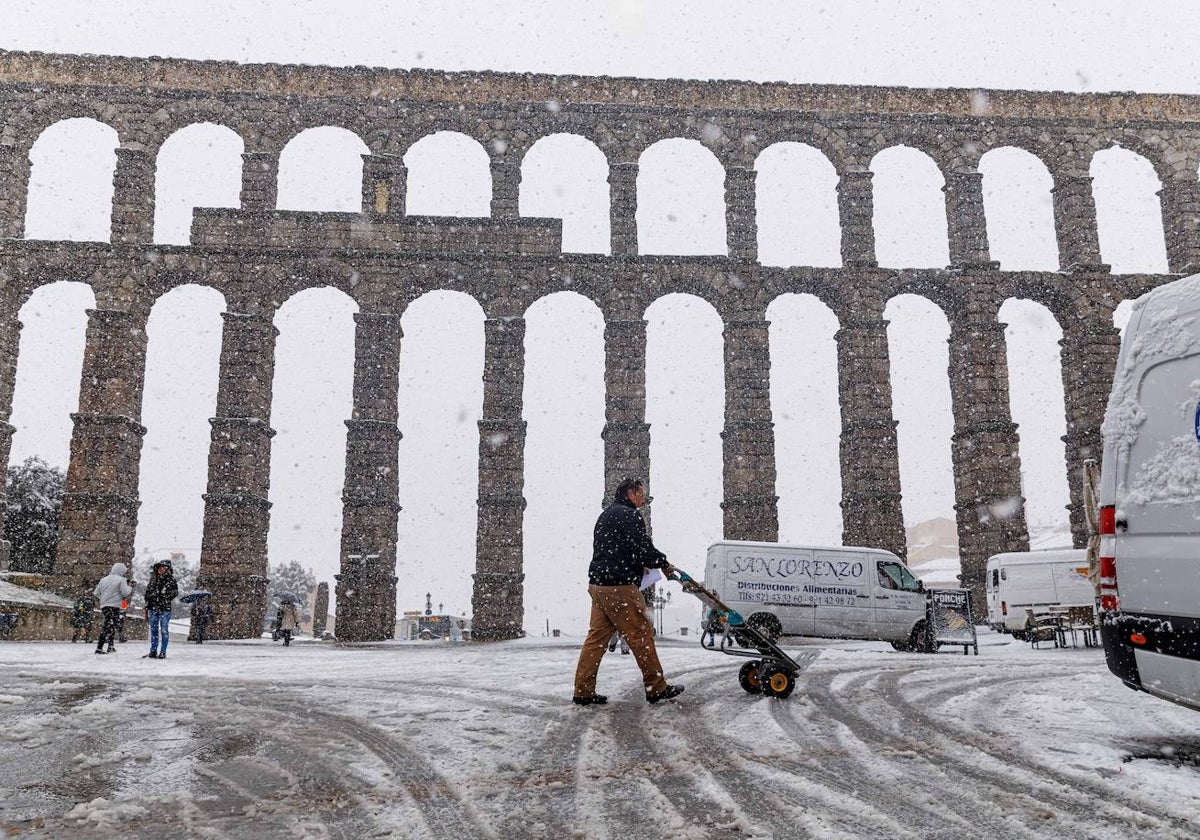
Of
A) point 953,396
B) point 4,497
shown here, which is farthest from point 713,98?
point 4,497

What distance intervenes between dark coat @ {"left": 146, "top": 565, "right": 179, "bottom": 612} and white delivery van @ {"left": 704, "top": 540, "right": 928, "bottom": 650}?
9060 millimetres

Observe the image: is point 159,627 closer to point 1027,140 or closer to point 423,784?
point 423,784

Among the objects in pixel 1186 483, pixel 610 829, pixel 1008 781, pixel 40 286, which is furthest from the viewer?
pixel 40 286

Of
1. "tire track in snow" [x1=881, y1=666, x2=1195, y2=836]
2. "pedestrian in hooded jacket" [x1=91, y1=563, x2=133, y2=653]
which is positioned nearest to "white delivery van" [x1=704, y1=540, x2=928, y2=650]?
"tire track in snow" [x1=881, y1=666, x2=1195, y2=836]

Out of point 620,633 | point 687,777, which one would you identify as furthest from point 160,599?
point 687,777

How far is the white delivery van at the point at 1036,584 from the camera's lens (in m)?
→ 19.0

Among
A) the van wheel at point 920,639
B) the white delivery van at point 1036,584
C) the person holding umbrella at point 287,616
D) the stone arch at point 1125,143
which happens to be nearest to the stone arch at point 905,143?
the stone arch at point 1125,143

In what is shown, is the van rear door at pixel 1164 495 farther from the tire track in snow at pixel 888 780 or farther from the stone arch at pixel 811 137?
the stone arch at pixel 811 137

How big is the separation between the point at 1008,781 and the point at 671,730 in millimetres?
1963

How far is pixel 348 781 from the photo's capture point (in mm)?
4020

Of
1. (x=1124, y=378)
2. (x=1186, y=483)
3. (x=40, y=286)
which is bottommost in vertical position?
(x=1186, y=483)

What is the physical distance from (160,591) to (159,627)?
0.56 metres

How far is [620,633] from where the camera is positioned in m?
6.25

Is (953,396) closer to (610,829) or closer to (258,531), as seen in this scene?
(258,531)
